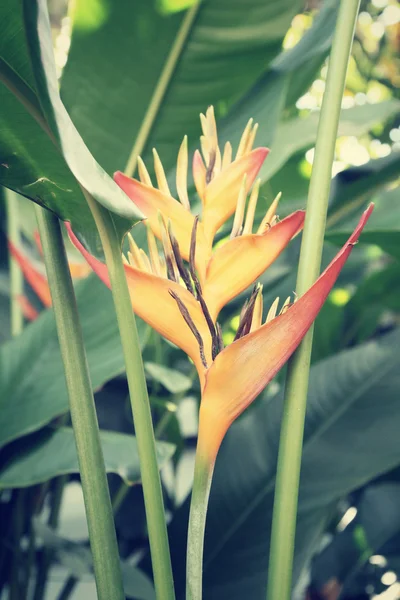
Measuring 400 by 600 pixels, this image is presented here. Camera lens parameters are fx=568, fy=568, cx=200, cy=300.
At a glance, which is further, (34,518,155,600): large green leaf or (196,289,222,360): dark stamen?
(34,518,155,600): large green leaf

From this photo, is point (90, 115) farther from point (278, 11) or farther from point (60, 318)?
point (60, 318)

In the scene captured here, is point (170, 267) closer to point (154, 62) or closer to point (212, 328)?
point (212, 328)

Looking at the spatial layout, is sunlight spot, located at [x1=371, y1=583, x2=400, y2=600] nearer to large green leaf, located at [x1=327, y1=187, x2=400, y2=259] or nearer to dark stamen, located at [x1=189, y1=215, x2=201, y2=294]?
large green leaf, located at [x1=327, y1=187, x2=400, y2=259]

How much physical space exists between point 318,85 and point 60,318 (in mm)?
1696

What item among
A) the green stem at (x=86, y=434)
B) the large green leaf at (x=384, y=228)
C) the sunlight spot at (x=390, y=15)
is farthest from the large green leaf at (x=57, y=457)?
the sunlight spot at (x=390, y=15)

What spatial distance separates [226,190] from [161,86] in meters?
0.28

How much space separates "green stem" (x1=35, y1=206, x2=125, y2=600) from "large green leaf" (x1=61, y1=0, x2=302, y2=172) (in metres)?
0.30

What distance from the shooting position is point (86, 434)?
264 mm

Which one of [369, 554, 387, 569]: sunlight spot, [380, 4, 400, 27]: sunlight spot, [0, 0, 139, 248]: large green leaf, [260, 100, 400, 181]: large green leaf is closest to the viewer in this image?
[0, 0, 139, 248]: large green leaf

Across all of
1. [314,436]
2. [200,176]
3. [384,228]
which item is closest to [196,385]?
[314,436]

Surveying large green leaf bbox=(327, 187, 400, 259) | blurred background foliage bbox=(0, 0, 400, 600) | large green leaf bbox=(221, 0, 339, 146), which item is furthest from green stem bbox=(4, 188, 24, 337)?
large green leaf bbox=(327, 187, 400, 259)

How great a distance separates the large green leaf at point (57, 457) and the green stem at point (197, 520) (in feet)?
0.37

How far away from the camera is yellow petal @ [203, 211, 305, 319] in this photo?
0.25m

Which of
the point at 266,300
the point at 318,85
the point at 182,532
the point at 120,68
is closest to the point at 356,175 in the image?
the point at 266,300
